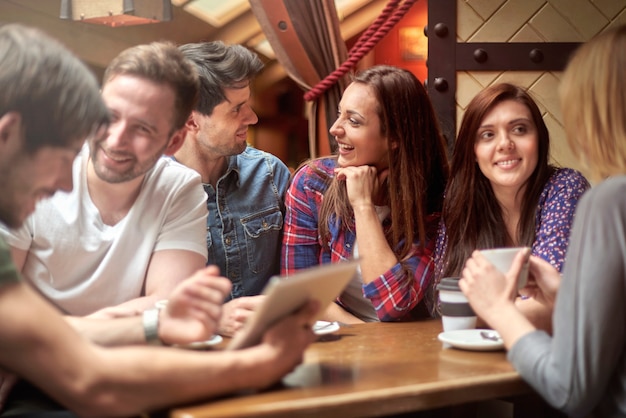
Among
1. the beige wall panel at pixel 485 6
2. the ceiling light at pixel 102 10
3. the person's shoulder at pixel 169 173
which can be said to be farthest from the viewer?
the beige wall panel at pixel 485 6

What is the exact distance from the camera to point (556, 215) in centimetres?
202

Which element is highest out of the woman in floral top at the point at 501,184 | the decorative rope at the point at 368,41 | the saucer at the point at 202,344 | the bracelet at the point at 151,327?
the decorative rope at the point at 368,41

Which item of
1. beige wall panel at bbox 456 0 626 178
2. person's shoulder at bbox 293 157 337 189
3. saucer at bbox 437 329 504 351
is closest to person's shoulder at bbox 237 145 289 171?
person's shoulder at bbox 293 157 337 189

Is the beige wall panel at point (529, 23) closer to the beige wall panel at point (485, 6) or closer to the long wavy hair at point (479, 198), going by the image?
the beige wall panel at point (485, 6)

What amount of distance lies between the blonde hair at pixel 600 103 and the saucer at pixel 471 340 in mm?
393

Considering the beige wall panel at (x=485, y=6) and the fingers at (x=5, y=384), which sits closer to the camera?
the fingers at (x=5, y=384)

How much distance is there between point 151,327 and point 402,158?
1057 mm

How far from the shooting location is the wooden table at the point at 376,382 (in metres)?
1.21

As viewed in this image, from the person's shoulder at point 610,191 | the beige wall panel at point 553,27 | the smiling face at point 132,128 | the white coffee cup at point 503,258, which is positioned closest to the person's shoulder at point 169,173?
the smiling face at point 132,128

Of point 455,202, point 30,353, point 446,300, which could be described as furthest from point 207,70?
point 30,353

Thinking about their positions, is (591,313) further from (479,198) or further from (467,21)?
(467,21)

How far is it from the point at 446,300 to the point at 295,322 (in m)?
0.55

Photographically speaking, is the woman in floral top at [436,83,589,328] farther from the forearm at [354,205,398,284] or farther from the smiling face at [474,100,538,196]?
the forearm at [354,205,398,284]

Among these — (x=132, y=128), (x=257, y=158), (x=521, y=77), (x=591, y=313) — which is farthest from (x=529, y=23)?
(x=591, y=313)
